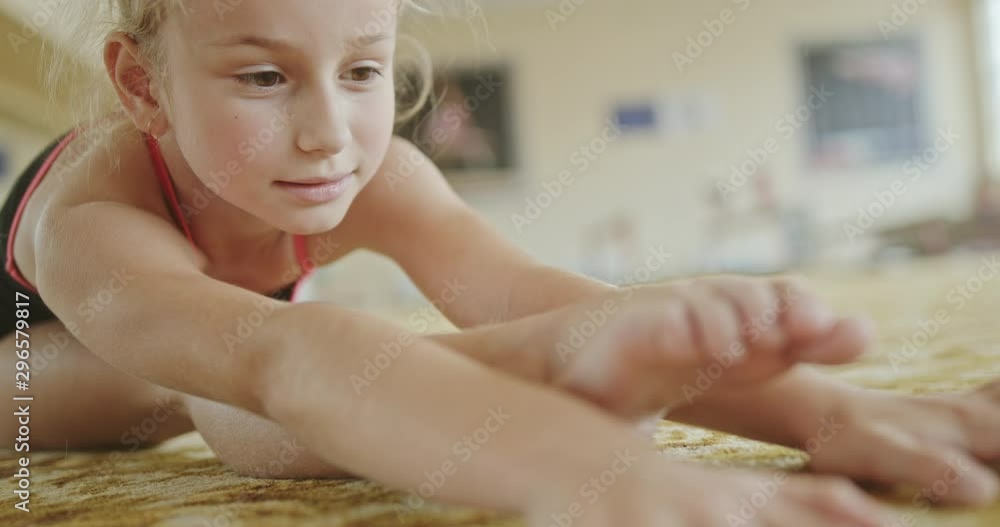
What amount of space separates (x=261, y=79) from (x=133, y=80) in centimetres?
18

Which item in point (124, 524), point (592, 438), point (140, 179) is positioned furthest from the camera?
point (140, 179)

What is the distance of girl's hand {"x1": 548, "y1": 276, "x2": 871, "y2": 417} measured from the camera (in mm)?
389

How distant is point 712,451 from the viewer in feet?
1.93

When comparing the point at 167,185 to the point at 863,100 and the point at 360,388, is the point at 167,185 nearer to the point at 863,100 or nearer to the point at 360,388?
the point at 360,388

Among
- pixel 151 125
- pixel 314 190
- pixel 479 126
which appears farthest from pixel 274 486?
pixel 479 126

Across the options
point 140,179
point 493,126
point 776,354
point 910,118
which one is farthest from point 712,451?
point 910,118

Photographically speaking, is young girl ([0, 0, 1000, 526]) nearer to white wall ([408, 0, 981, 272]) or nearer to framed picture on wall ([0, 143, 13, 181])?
framed picture on wall ([0, 143, 13, 181])

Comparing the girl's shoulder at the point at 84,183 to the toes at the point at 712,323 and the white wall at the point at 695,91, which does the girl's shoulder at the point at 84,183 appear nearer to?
the toes at the point at 712,323

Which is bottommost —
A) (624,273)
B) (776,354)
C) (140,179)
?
(624,273)

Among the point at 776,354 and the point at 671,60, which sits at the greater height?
the point at 671,60

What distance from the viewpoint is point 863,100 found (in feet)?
18.2

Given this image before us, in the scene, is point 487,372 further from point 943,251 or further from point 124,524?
point 943,251

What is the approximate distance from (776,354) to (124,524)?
1.18 feet

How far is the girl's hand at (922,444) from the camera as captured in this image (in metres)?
0.43
